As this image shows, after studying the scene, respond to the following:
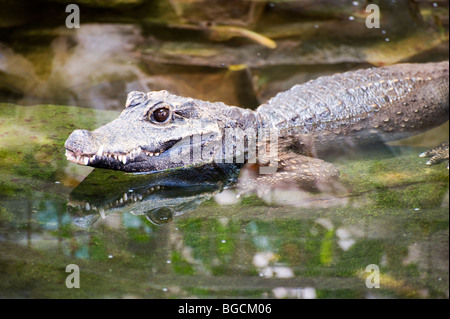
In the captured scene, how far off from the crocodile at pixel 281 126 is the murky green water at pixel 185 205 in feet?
0.65

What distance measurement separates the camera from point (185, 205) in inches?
164

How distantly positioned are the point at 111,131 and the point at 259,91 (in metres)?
2.31

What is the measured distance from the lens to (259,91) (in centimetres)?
621

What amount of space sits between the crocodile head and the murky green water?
151mm

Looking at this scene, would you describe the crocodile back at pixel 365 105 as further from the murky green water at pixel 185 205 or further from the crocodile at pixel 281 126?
the murky green water at pixel 185 205

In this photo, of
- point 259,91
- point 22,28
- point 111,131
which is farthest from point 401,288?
point 22,28

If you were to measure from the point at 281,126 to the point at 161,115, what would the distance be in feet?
3.94

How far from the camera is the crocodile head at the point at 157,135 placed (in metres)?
4.34
